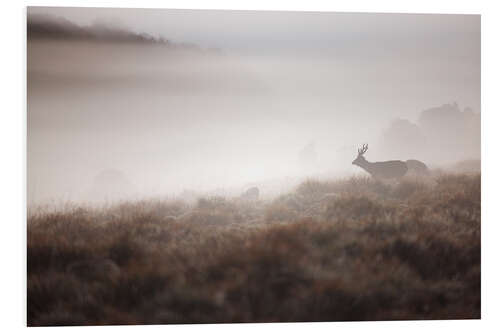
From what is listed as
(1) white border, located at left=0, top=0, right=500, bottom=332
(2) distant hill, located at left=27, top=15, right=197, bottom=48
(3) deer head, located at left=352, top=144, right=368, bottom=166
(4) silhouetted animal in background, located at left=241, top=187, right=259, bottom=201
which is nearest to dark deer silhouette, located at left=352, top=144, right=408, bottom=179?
(3) deer head, located at left=352, top=144, right=368, bottom=166

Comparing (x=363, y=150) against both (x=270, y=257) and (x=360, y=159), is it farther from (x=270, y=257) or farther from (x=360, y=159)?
(x=270, y=257)

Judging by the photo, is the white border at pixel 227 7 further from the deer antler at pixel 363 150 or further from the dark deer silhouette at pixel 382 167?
the deer antler at pixel 363 150

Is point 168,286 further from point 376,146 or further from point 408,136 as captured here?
point 408,136

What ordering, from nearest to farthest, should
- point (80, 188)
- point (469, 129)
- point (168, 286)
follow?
point (168, 286), point (80, 188), point (469, 129)

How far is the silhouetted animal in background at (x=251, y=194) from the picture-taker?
16.3ft

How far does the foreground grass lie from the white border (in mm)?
145

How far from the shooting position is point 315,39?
5148mm

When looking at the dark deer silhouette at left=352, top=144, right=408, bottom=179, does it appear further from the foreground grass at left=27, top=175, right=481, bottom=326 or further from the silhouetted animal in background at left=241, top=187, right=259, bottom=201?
the silhouetted animal in background at left=241, top=187, right=259, bottom=201

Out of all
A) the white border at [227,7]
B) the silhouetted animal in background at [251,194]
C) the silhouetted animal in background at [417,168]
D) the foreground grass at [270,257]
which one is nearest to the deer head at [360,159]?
the foreground grass at [270,257]

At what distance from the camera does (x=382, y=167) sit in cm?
504

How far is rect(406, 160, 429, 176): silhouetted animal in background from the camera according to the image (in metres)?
5.09

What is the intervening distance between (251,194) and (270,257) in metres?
0.82
